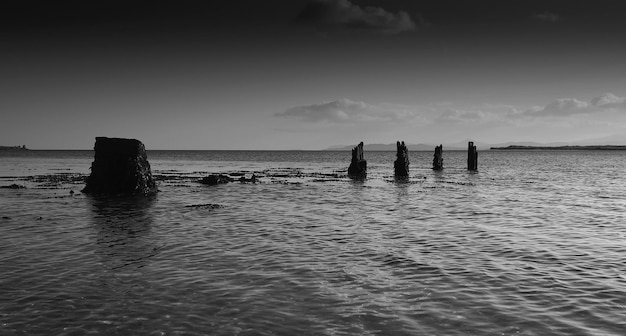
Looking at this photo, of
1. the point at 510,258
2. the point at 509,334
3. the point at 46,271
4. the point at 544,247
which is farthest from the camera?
the point at 544,247

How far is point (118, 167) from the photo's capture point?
118 feet

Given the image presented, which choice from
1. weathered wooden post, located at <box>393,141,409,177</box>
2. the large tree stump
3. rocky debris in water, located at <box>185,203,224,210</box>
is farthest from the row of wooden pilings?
rocky debris in water, located at <box>185,203,224,210</box>

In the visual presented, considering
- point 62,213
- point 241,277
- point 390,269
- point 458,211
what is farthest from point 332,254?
point 62,213

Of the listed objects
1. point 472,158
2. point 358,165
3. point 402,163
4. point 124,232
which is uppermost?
point 472,158

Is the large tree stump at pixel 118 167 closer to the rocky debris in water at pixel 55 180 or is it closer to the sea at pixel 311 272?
the sea at pixel 311 272

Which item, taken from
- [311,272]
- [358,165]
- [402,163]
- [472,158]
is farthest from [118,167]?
[472,158]

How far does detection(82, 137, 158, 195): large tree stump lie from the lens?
3531 centimetres

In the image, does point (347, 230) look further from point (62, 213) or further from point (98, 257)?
point (62, 213)

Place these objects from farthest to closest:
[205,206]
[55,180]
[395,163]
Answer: [395,163]
[55,180]
[205,206]

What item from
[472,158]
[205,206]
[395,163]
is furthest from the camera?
[472,158]

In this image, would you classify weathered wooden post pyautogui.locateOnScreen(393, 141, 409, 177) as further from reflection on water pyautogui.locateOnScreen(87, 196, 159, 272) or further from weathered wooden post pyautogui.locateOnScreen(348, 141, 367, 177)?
reflection on water pyautogui.locateOnScreen(87, 196, 159, 272)

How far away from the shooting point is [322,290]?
1174cm

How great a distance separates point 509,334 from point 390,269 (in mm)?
5247

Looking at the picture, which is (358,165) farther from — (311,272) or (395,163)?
(311,272)
